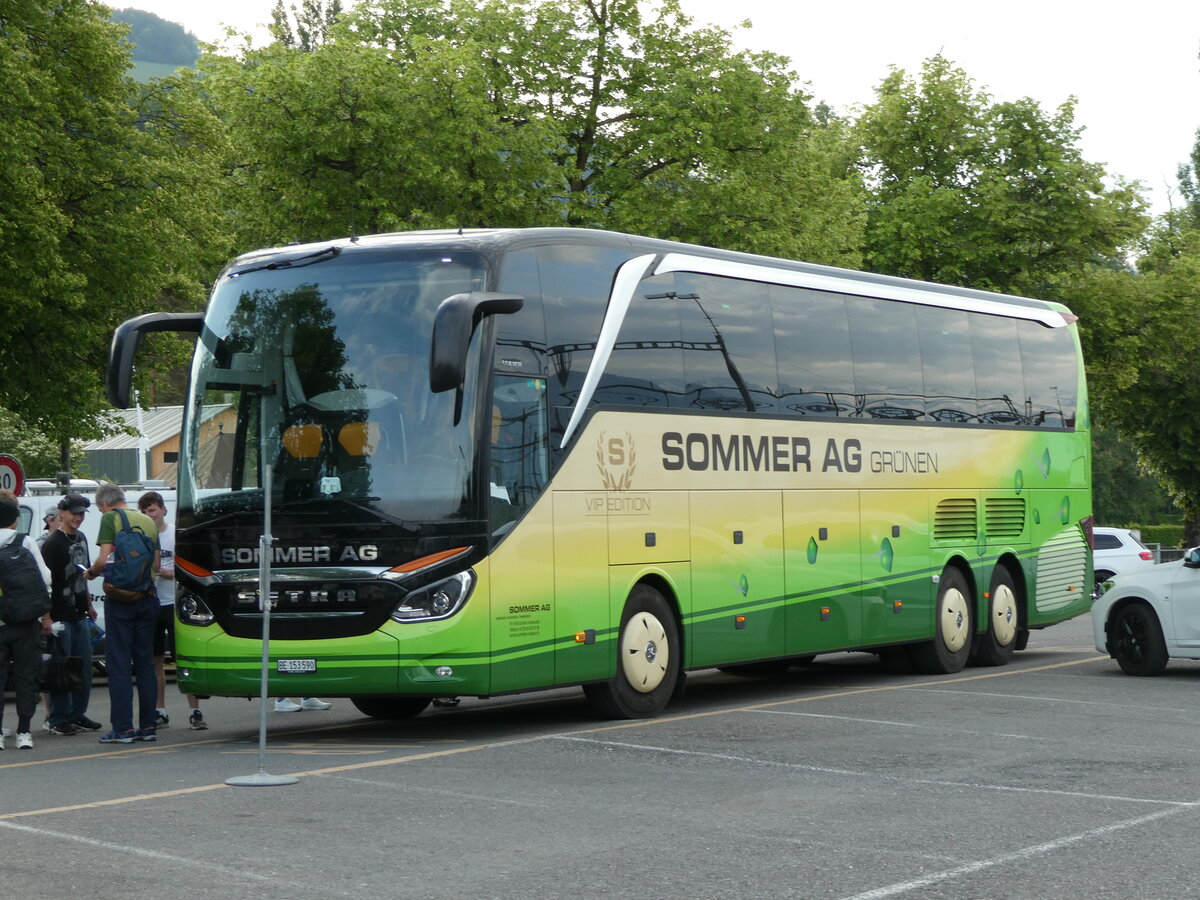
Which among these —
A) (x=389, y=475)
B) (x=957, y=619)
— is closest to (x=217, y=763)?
(x=389, y=475)

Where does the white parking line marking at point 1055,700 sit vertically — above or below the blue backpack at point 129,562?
below

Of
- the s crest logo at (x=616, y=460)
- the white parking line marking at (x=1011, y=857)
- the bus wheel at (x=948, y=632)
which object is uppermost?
the s crest logo at (x=616, y=460)

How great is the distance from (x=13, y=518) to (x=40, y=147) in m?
15.5

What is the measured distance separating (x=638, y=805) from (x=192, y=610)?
15.2ft

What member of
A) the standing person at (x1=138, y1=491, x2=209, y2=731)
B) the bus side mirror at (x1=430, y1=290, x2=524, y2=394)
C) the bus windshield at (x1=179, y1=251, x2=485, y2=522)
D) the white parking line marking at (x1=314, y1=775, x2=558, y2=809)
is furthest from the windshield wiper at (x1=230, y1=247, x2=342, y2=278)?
the white parking line marking at (x1=314, y1=775, x2=558, y2=809)

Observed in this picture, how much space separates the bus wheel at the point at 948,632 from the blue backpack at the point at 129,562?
8.89m

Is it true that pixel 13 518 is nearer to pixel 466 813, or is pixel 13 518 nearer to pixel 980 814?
pixel 466 813

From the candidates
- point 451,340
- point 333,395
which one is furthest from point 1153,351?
point 451,340

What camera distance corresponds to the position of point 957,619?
19188 millimetres

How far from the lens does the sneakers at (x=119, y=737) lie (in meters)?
13.2

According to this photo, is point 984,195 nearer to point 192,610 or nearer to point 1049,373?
point 1049,373

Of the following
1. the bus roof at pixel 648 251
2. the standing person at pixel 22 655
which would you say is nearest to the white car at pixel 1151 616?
the bus roof at pixel 648 251

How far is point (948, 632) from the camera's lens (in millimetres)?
19016

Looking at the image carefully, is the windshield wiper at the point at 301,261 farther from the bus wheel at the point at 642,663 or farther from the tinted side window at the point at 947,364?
the tinted side window at the point at 947,364
